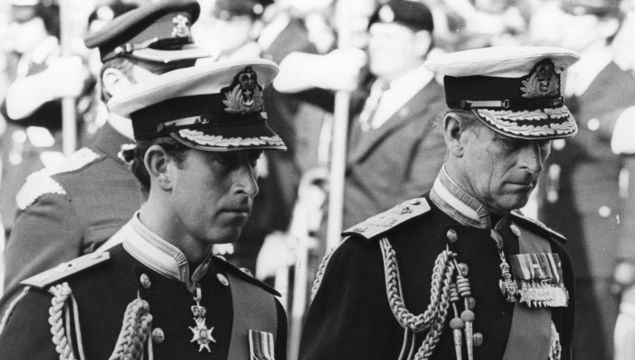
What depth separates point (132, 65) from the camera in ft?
18.4

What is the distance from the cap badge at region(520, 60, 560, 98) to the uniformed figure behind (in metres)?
0.80

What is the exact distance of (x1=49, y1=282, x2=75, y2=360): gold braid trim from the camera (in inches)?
142

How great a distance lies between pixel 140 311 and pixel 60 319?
0.74ft

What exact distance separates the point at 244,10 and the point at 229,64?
2.40 m

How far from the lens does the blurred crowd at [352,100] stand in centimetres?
560

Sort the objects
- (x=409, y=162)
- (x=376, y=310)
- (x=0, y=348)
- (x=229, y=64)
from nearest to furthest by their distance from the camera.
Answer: (x=0, y=348), (x=229, y=64), (x=376, y=310), (x=409, y=162)

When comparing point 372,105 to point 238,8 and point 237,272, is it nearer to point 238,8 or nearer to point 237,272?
point 238,8

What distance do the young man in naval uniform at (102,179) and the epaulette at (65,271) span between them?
1397 millimetres

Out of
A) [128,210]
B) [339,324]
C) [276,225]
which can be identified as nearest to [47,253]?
[128,210]

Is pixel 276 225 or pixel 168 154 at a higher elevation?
pixel 168 154

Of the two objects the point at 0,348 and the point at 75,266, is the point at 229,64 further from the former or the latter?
the point at 0,348

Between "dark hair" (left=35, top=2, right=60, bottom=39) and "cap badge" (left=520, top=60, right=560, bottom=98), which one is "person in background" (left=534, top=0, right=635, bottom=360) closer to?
"cap badge" (left=520, top=60, right=560, bottom=98)

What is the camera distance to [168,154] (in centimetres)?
385

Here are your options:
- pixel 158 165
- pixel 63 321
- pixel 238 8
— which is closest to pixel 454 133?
pixel 158 165
